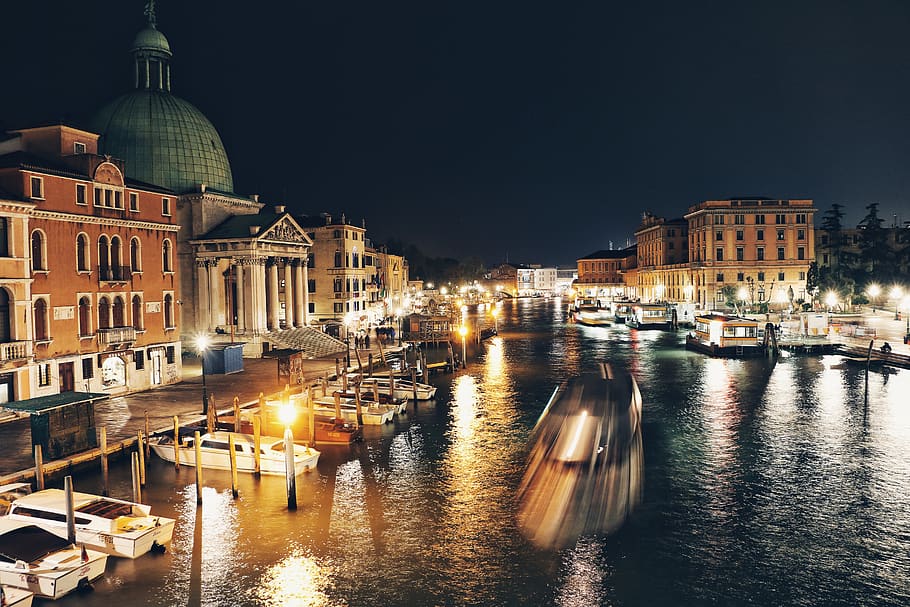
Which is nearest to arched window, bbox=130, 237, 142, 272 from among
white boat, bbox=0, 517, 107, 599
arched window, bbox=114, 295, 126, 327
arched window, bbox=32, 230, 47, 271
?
arched window, bbox=114, 295, 126, 327

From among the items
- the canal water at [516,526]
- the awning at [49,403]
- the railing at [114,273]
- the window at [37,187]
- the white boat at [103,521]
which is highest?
the window at [37,187]

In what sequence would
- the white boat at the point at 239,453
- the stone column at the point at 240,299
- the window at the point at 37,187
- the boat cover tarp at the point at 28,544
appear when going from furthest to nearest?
the stone column at the point at 240,299 → the window at the point at 37,187 → the white boat at the point at 239,453 → the boat cover tarp at the point at 28,544

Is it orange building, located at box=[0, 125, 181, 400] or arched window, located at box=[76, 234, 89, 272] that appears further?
arched window, located at box=[76, 234, 89, 272]

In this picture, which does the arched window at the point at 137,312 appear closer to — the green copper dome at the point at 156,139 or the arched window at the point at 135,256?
the arched window at the point at 135,256

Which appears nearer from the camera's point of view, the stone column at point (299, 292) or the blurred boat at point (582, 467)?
the blurred boat at point (582, 467)

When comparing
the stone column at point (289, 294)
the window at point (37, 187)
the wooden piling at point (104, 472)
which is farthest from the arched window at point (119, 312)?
the stone column at point (289, 294)

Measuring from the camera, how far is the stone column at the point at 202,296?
218 feet

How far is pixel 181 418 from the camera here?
116 ft

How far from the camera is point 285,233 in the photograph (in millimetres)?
70062

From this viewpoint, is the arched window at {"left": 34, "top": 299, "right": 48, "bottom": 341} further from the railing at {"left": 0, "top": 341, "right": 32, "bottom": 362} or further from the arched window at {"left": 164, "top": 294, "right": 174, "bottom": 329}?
the arched window at {"left": 164, "top": 294, "right": 174, "bottom": 329}

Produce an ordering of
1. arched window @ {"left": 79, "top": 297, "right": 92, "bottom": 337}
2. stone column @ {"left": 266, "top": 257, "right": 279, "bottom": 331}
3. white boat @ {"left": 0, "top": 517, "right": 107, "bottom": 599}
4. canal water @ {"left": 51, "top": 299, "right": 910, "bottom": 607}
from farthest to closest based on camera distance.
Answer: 1. stone column @ {"left": 266, "top": 257, "right": 279, "bottom": 331}
2. arched window @ {"left": 79, "top": 297, "right": 92, "bottom": 337}
3. canal water @ {"left": 51, "top": 299, "right": 910, "bottom": 607}
4. white boat @ {"left": 0, "top": 517, "right": 107, "bottom": 599}

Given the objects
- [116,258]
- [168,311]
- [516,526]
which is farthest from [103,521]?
[168,311]

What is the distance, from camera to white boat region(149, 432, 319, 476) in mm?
30062

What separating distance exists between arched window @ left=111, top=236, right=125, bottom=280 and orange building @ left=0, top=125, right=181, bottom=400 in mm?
66
